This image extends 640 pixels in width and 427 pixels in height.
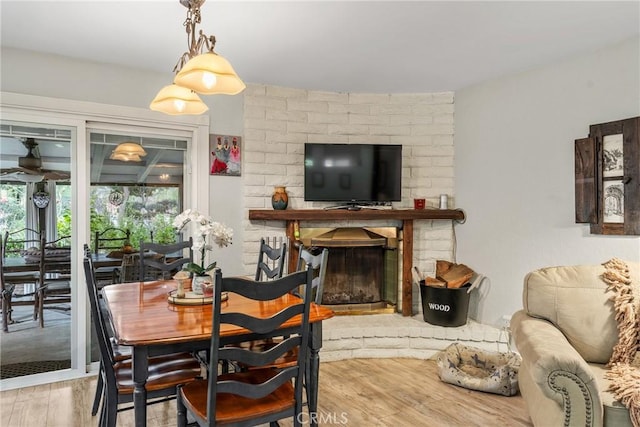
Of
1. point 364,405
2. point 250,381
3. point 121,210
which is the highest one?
point 121,210

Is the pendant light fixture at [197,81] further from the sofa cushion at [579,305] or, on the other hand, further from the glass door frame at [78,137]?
the sofa cushion at [579,305]

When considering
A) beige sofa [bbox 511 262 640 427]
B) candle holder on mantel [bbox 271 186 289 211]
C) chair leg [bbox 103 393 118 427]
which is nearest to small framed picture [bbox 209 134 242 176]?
candle holder on mantel [bbox 271 186 289 211]

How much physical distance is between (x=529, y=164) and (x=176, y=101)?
9.14 ft

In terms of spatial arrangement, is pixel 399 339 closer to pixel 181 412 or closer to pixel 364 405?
pixel 364 405

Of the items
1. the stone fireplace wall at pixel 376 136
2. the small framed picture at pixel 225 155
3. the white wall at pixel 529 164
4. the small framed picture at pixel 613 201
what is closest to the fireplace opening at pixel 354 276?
the stone fireplace wall at pixel 376 136

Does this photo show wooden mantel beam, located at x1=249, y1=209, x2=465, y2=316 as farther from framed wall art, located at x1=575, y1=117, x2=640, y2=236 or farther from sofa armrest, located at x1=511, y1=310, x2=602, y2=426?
sofa armrest, located at x1=511, y1=310, x2=602, y2=426

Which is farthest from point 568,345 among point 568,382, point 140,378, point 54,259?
point 54,259

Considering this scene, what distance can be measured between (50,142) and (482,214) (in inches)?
143

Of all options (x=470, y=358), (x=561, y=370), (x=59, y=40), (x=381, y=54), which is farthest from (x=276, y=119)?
(x=561, y=370)

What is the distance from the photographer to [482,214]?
3.92m

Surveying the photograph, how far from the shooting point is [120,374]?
1.97 m

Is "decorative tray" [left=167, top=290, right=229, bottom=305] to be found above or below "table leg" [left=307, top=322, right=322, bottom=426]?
above

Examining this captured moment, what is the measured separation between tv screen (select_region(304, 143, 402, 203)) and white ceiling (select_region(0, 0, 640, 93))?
725mm

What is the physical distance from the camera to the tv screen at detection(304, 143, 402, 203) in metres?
4.01
